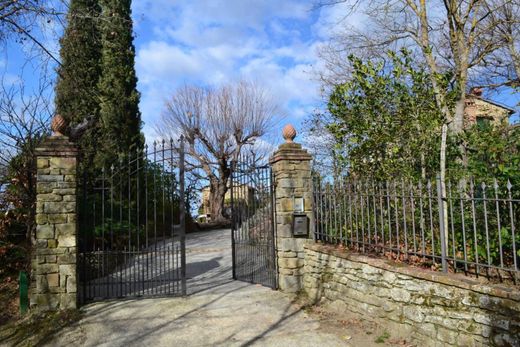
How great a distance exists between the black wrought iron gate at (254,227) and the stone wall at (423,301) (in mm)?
1383

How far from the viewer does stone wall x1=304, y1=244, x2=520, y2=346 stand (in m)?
3.51

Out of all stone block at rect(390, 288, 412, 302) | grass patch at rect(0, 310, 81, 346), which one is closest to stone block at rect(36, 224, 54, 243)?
grass patch at rect(0, 310, 81, 346)

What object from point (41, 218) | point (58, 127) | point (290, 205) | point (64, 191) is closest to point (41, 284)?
point (41, 218)

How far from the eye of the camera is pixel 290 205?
6.76m

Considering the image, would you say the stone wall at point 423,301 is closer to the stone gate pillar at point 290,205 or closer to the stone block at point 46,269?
the stone gate pillar at point 290,205

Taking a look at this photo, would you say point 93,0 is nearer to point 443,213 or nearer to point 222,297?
point 222,297

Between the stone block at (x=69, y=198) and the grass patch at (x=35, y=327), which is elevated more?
the stone block at (x=69, y=198)

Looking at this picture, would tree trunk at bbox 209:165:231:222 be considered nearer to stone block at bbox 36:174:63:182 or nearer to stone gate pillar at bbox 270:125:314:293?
stone gate pillar at bbox 270:125:314:293

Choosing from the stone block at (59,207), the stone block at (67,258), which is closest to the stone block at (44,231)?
the stone block at (59,207)

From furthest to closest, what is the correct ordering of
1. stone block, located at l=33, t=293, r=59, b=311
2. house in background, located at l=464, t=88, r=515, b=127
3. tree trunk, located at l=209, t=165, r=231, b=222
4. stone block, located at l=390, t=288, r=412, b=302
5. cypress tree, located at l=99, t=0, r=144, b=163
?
1. tree trunk, located at l=209, t=165, r=231, b=222
2. cypress tree, located at l=99, t=0, r=144, b=163
3. house in background, located at l=464, t=88, r=515, b=127
4. stone block, located at l=33, t=293, r=59, b=311
5. stone block, located at l=390, t=288, r=412, b=302

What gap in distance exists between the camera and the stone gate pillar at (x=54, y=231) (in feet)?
18.9

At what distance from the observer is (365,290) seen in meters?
5.12

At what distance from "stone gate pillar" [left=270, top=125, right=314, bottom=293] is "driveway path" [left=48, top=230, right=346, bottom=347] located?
42 centimetres

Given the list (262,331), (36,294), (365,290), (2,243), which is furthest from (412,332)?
(2,243)
